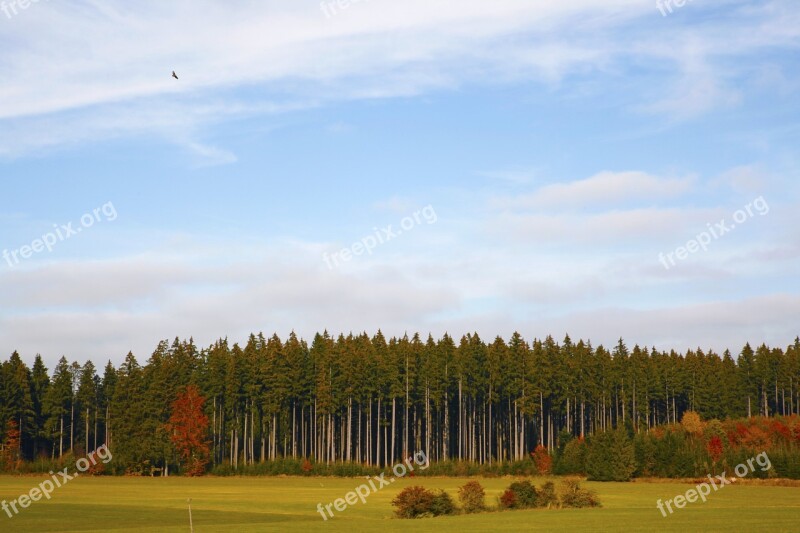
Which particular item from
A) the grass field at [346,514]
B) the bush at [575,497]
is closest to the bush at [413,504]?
the grass field at [346,514]

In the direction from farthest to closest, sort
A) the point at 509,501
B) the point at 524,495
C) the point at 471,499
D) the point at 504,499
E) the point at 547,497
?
the point at 547,497, the point at 524,495, the point at 504,499, the point at 509,501, the point at 471,499

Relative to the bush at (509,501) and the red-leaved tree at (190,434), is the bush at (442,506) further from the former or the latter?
the red-leaved tree at (190,434)

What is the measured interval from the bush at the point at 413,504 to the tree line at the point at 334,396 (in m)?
70.2

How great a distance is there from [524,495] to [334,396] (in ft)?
262

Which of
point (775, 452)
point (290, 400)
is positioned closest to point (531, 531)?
point (775, 452)

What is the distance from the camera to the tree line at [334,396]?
13325 cm

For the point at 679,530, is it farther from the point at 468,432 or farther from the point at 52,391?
the point at 52,391

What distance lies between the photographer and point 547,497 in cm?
5959
